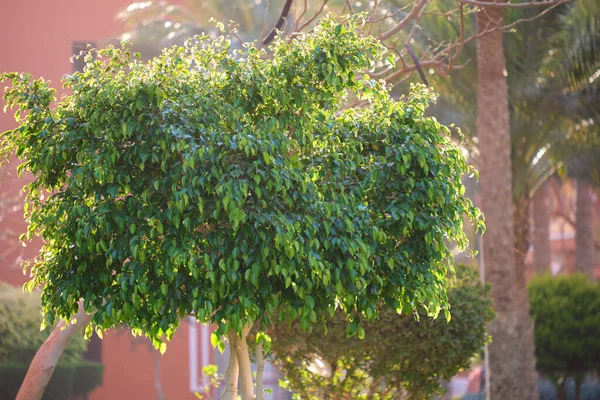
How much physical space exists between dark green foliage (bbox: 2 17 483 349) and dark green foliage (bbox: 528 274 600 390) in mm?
11912

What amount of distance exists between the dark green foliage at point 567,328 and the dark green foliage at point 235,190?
11.9m

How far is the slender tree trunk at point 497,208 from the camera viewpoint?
11.4 metres

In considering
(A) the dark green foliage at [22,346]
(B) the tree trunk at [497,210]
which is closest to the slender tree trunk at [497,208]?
(B) the tree trunk at [497,210]

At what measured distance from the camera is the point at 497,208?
11414 millimetres

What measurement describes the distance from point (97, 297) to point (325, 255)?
5.36 feet

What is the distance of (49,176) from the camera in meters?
5.90

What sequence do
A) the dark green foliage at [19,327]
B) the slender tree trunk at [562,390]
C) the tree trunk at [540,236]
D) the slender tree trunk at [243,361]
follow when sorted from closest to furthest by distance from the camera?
the slender tree trunk at [243,361]
the dark green foliage at [19,327]
the slender tree trunk at [562,390]
the tree trunk at [540,236]

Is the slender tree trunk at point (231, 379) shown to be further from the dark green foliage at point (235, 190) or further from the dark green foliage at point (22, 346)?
the dark green foliage at point (22, 346)

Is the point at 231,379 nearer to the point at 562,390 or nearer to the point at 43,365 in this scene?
the point at 43,365

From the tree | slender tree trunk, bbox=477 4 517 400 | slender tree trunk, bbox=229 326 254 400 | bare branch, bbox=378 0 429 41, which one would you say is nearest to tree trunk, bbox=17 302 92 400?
slender tree trunk, bbox=229 326 254 400

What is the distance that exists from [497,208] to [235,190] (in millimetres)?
7018

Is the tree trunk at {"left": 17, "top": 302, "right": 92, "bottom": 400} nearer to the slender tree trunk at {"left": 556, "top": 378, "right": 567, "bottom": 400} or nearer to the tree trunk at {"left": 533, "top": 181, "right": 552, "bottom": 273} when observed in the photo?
the slender tree trunk at {"left": 556, "top": 378, "right": 567, "bottom": 400}

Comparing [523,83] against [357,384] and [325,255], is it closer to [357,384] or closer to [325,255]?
[357,384]

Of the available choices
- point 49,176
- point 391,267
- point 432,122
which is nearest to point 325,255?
point 391,267
